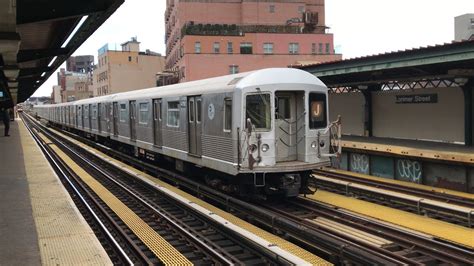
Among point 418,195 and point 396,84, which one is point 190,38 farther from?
point 418,195

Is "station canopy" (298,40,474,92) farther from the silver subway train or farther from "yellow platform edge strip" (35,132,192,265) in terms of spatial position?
"yellow platform edge strip" (35,132,192,265)

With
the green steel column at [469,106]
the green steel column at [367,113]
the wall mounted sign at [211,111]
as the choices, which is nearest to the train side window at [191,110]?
the wall mounted sign at [211,111]

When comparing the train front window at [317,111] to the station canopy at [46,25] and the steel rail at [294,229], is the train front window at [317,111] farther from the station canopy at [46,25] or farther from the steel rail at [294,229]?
the station canopy at [46,25]

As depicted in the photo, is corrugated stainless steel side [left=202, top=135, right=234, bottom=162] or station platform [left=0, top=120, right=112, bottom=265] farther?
corrugated stainless steel side [left=202, top=135, right=234, bottom=162]

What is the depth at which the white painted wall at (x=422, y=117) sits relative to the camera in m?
15.1

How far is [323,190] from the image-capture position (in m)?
13.3

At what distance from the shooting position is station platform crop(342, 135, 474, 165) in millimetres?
→ 12922

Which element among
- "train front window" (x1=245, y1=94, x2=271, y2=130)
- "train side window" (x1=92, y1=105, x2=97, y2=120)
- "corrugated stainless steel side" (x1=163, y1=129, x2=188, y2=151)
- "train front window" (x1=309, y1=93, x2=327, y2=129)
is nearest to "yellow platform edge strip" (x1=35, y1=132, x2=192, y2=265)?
"corrugated stainless steel side" (x1=163, y1=129, x2=188, y2=151)

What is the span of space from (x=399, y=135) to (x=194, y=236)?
455 inches

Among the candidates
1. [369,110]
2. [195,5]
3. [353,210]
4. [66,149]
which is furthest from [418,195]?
[195,5]

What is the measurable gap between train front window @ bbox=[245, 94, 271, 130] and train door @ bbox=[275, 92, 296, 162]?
424 millimetres

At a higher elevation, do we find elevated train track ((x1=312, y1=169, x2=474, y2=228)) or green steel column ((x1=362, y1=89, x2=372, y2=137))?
green steel column ((x1=362, y1=89, x2=372, y2=137))

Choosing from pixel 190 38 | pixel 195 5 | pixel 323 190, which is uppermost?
pixel 195 5

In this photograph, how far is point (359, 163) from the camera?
17109 mm
